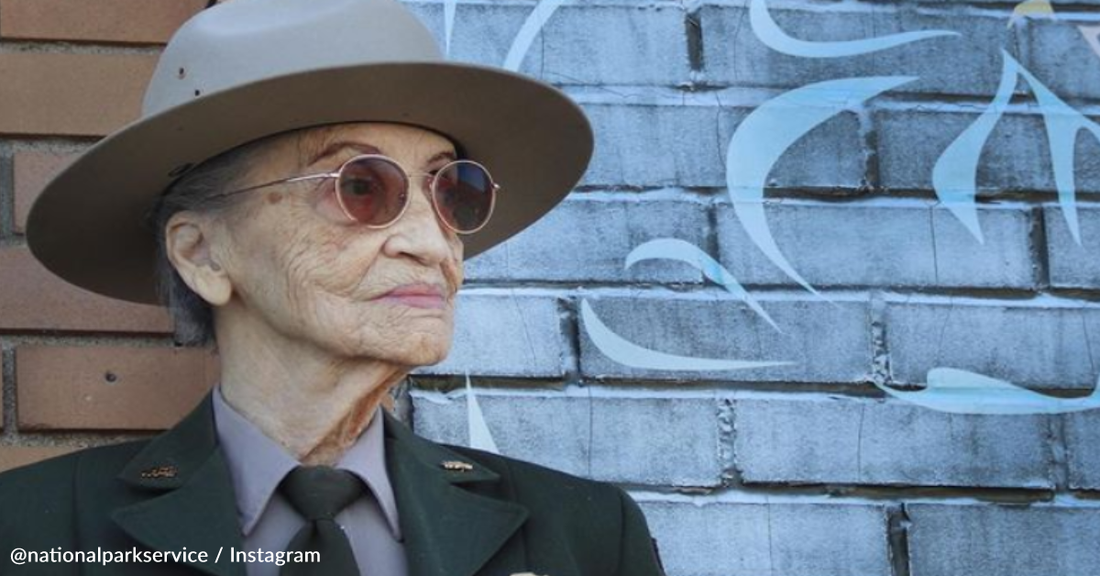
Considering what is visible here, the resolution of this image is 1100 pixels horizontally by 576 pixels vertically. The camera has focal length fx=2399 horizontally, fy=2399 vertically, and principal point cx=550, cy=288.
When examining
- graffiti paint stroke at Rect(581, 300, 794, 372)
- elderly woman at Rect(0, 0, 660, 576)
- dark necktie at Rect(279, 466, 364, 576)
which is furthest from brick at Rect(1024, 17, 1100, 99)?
dark necktie at Rect(279, 466, 364, 576)

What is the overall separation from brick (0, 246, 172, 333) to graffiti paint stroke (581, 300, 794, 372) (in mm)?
702

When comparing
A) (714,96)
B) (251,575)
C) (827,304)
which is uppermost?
(714,96)

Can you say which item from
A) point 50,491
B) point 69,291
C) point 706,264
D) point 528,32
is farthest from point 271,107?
point 706,264

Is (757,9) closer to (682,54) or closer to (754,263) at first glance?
(682,54)

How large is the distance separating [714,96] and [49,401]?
1.25 meters

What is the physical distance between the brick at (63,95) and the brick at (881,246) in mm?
1040

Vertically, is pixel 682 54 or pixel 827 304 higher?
pixel 682 54

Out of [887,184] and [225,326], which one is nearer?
[225,326]

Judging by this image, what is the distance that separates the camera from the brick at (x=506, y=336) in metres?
3.97

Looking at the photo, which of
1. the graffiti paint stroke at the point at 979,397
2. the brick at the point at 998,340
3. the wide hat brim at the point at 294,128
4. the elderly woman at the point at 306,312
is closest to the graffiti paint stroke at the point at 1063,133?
the brick at the point at 998,340

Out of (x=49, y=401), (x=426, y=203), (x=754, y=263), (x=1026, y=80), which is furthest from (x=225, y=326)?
(x=1026, y=80)

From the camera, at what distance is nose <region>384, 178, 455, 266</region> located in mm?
3143

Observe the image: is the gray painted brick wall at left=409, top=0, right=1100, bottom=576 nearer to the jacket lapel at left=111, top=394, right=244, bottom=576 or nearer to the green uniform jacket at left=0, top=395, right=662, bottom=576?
the green uniform jacket at left=0, top=395, right=662, bottom=576

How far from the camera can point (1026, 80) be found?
4.29 m
